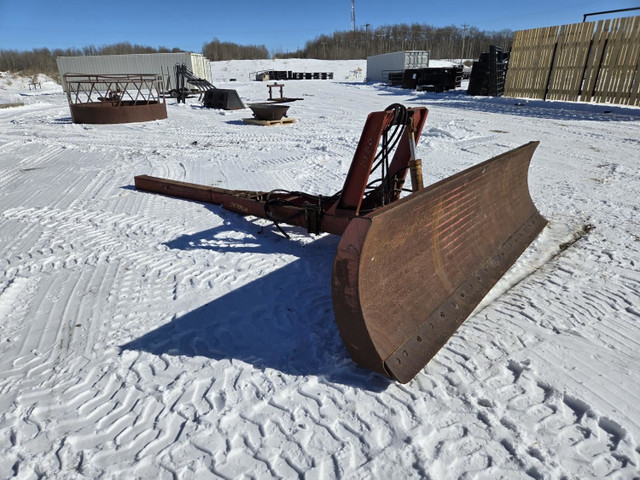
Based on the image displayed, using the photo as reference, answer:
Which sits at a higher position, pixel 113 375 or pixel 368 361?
pixel 368 361

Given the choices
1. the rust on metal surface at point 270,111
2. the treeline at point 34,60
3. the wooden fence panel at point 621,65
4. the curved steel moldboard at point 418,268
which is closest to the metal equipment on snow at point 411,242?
the curved steel moldboard at point 418,268

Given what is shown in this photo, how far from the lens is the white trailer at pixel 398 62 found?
35.4 meters

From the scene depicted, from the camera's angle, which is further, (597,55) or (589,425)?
(597,55)

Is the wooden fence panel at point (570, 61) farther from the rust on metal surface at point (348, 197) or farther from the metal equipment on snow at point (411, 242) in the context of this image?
the rust on metal surface at point (348, 197)

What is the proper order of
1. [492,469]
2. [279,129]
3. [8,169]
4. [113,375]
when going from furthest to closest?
[279,129] → [8,169] → [113,375] → [492,469]

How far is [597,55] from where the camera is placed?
1394 centimetres

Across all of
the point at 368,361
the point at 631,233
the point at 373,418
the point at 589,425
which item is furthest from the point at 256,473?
the point at 631,233

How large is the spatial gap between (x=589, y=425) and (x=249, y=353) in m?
1.88

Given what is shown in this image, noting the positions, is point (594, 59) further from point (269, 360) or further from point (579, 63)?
point (269, 360)

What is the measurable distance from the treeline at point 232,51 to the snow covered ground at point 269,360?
9216 centimetres

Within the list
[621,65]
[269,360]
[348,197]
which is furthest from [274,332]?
[621,65]

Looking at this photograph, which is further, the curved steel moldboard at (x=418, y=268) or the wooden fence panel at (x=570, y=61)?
the wooden fence panel at (x=570, y=61)

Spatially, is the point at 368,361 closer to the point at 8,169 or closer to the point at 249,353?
the point at 249,353

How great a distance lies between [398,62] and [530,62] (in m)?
21.5
